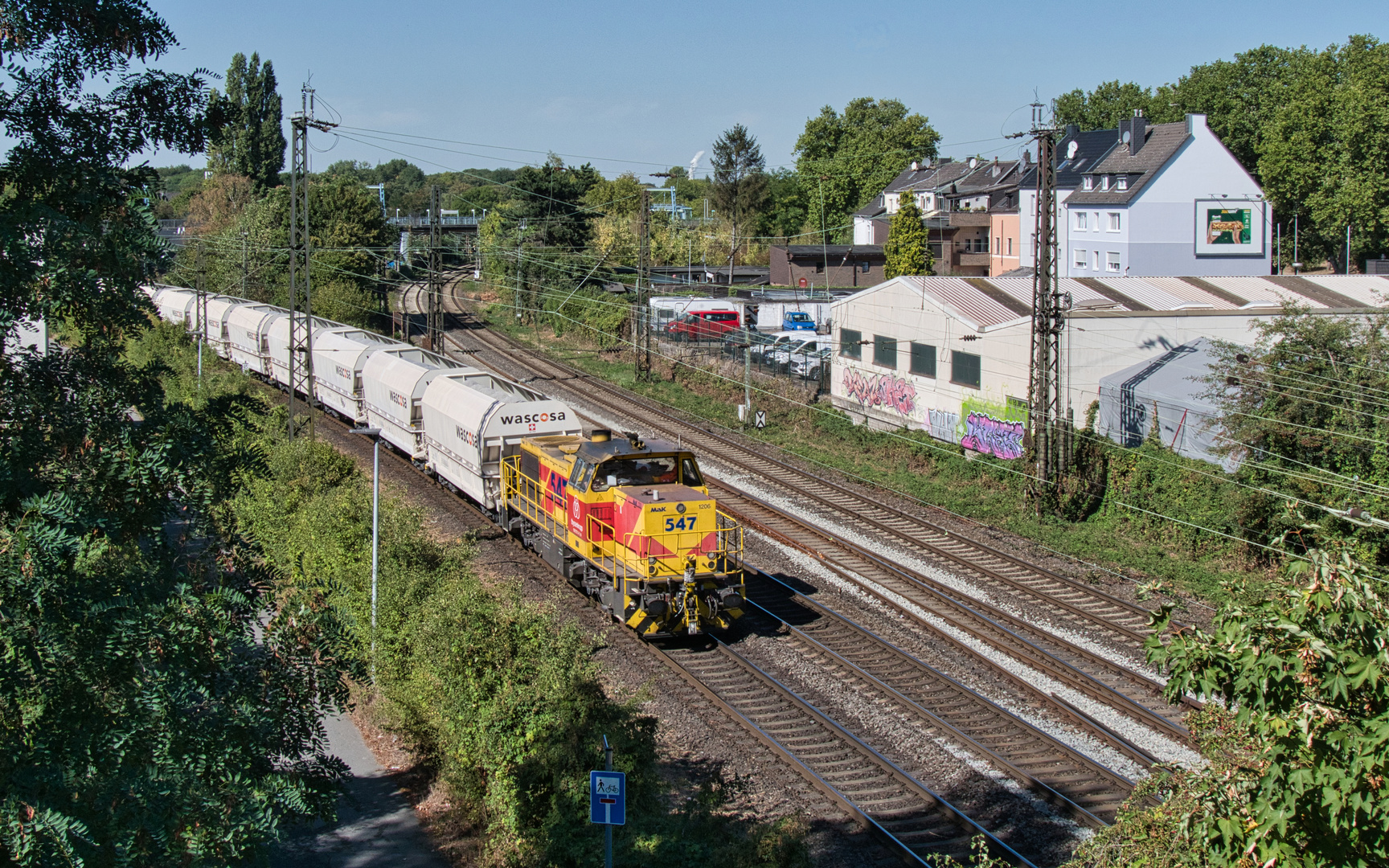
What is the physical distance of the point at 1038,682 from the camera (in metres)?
17.2

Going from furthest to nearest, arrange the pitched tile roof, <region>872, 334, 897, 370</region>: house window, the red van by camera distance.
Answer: the pitched tile roof < the red van < <region>872, 334, 897, 370</region>: house window

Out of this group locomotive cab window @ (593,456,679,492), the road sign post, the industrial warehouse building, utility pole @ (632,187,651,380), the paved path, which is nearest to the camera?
the road sign post

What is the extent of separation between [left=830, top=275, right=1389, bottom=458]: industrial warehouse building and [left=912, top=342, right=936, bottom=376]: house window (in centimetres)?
4

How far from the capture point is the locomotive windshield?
61.5 feet

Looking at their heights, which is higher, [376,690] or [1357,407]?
[1357,407]

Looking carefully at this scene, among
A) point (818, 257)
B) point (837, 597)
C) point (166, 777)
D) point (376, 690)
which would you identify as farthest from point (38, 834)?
point (818, 257)

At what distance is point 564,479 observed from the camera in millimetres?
20172

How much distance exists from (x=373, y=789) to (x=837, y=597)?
10.4m

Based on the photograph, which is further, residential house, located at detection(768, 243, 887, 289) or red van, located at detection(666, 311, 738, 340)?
residential house, located at detection(768, 243, 887, 289)

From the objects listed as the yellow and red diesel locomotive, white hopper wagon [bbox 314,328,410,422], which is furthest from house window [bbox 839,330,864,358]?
the yellow and red diesel locomotive

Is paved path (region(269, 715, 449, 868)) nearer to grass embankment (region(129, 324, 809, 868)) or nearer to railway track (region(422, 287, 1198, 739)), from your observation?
grass embankment (region(129, 324, 809, 868))

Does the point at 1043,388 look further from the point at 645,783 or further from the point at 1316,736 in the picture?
the point at 1316,736

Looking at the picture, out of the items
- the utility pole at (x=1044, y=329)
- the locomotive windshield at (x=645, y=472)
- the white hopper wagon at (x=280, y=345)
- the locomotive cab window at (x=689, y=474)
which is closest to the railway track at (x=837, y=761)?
the locomotive cab window at (x=689, y=474)

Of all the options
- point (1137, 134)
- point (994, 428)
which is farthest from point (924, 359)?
point (1137, 134)
